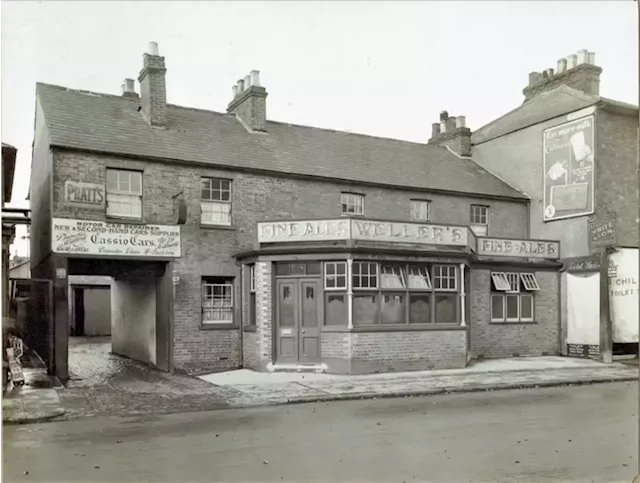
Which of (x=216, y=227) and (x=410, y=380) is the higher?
(x=216, y=227)

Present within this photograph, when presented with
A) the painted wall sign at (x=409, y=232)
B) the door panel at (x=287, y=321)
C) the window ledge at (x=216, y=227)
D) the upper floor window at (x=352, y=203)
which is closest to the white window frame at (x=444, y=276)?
the painted wall sign at (x=409, y=232)

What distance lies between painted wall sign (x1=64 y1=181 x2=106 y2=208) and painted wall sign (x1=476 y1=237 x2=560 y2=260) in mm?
12071

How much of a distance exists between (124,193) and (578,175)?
49.2 feet

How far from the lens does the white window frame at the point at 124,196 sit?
16.1 metres

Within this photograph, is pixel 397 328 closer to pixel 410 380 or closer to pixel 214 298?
pixel 410 380

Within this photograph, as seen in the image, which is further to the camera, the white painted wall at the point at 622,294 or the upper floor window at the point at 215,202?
the white painted wall at the point at 622,294

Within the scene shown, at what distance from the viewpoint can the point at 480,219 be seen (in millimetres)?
22375

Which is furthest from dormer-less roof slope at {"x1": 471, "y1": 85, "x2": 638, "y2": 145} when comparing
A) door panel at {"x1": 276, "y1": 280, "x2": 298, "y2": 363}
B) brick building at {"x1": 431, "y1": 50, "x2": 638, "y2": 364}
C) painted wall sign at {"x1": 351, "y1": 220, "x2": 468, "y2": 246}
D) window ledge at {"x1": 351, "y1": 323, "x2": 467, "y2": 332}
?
door panel at {"x1": 276, "y1": 280, "x2": 298, "y2": 363}

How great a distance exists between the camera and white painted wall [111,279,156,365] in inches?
724

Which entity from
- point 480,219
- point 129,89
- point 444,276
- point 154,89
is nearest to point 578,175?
A: point 480,219

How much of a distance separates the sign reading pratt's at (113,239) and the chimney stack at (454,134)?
44.9 ft

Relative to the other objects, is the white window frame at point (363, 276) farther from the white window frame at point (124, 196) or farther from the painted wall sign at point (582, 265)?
the painted wall sign at point (582, 265)

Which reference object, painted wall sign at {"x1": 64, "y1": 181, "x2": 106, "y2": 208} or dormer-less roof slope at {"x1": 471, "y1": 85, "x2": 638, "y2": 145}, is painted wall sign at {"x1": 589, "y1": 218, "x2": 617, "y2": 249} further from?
painted wall sign at {"x1": 64, "y1": 181, "x2": 106, "y2": 208}

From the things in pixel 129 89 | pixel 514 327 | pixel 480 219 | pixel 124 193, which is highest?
pixel 129 89
